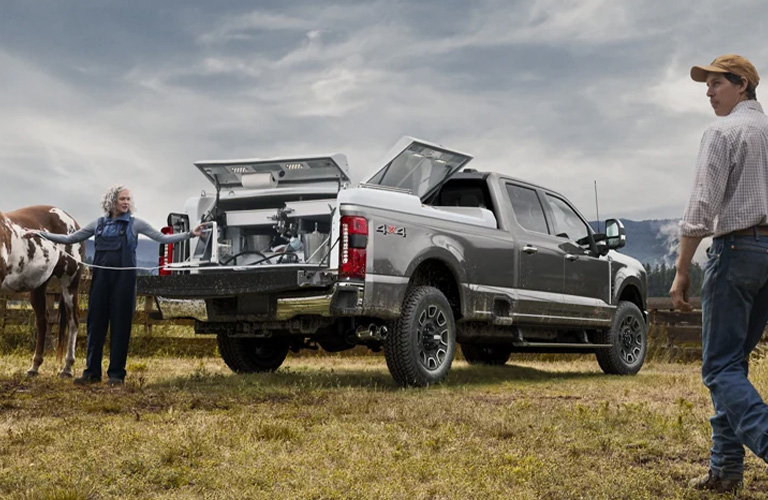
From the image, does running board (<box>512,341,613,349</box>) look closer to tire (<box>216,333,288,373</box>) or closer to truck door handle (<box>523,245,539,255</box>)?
truck door handle (<box>523,245,539,255</box>)

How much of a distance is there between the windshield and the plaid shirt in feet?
14.8

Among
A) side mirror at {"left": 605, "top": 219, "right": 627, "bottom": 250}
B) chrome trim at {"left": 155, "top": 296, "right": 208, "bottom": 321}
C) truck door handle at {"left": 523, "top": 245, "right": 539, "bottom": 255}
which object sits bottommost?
chrome trim at {"left": 155, "top": 296, "right": 208, "bottom": 321}

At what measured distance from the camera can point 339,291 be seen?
7.78 m

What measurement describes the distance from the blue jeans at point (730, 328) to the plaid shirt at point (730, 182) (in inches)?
4.4

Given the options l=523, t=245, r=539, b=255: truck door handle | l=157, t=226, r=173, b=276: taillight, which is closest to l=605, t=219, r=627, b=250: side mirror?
l=523, t=245, r=539, b=255: truck door handle

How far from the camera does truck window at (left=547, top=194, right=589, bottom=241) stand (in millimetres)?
10852

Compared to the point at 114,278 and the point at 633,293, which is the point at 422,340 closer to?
the point at 114,278

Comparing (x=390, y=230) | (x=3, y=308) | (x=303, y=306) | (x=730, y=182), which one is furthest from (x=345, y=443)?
(x=3, y=308)

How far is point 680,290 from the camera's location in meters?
4.31

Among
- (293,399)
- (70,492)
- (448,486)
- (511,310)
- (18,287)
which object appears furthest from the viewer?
(18,287)

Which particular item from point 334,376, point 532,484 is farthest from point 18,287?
point 532,484

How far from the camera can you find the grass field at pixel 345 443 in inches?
164

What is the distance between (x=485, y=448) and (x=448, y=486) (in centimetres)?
101

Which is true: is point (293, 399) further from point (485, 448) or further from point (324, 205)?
point (485, 448)
